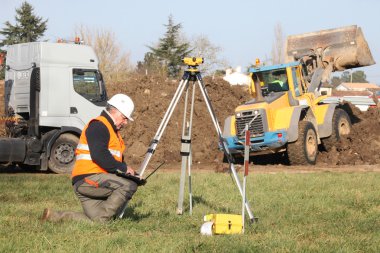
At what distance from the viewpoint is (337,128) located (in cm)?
2075

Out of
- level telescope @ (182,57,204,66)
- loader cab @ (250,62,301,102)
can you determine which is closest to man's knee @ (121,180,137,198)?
level telescope @ (182,57,204,66)

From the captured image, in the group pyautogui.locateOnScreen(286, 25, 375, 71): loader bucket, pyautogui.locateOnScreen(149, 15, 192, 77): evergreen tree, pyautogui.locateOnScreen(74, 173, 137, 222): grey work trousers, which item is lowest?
pyautogui.locateOnScreen(74, 173, 137, 222): grey work trousers

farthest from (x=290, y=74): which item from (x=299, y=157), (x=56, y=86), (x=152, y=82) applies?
(x=152, y=82)

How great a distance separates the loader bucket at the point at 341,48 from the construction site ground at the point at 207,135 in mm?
2578

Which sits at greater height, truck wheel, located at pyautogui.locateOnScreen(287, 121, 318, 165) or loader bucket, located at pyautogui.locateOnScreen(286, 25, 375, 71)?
loader bucket, located at pyautogui.locateOnScreen(286, 25, 375, 71)

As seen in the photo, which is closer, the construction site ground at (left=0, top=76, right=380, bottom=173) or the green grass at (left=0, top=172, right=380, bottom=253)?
the green grass at (left=0, top=172, right=380, bottom=253)

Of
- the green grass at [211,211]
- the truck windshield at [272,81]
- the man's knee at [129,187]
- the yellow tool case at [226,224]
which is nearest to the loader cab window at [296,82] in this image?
the truck windshield at [272,81]

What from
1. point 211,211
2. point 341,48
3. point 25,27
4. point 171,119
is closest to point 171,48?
point 25,27

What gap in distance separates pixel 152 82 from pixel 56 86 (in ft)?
41.8

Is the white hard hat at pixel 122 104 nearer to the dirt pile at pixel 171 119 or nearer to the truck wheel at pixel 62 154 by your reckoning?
the truck wheel at pixel 62 154

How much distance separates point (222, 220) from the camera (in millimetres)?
7578

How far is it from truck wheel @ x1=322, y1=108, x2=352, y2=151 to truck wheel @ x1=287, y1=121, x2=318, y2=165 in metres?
1.33

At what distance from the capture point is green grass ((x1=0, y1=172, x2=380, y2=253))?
6762mm

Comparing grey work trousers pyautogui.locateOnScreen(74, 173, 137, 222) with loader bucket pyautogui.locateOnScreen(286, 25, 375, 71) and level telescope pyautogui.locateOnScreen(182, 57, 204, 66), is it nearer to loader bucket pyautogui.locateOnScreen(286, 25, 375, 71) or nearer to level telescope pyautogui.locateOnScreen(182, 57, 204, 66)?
level telescope pyautogui.locateOnScreen(182, 57, 204, 66)
